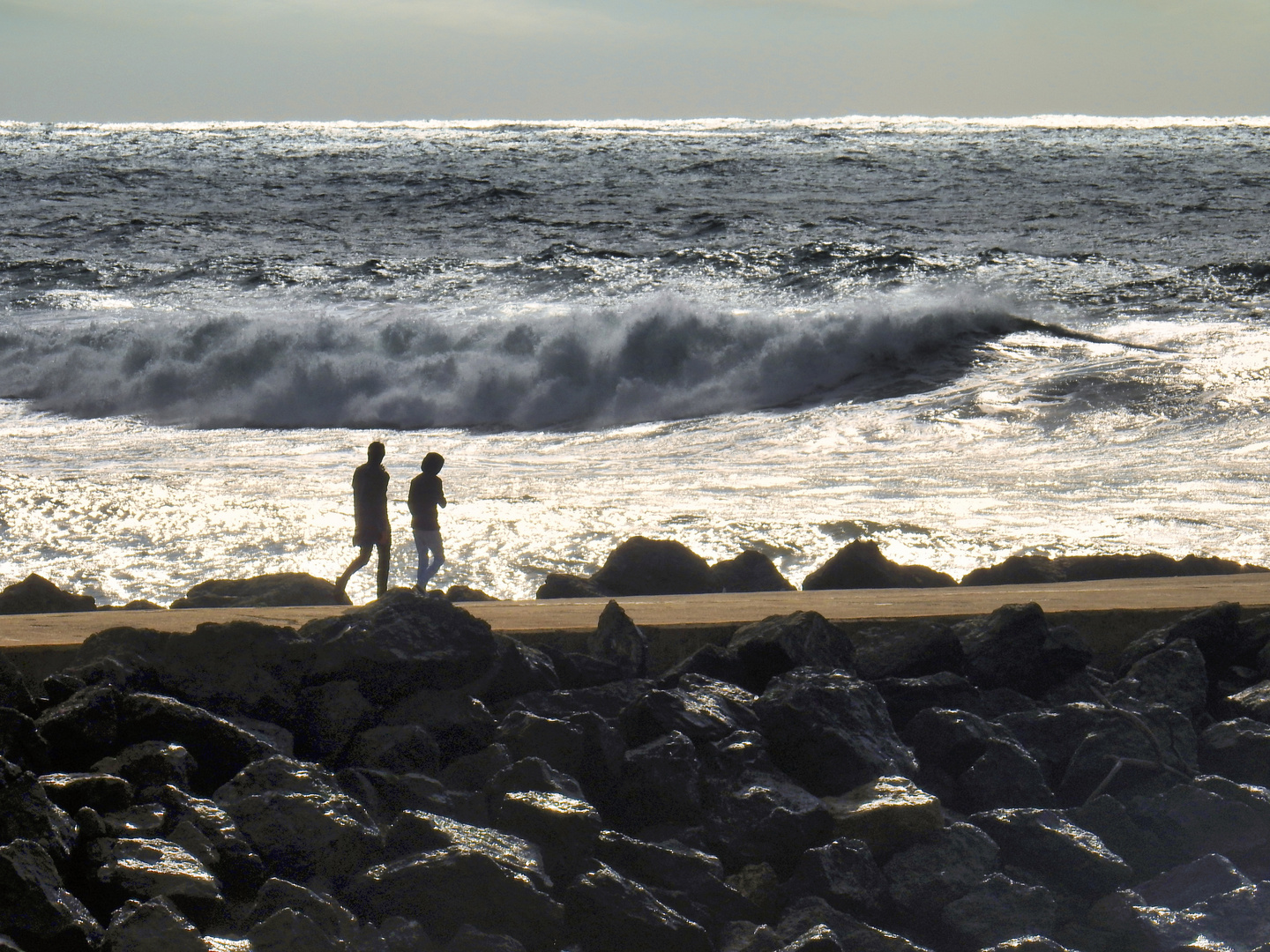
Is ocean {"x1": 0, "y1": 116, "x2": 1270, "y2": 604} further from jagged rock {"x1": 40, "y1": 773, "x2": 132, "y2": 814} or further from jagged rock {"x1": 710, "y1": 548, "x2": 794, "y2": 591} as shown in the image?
jagged rock {"x1": 40, "y1": 773, "x2": 132, "y2": 814}

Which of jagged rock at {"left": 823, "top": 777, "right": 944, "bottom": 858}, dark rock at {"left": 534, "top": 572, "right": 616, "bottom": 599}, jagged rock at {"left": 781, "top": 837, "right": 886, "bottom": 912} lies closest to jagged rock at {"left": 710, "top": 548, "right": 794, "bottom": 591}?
dark rock at {"left": 534, "top": 572, "right": 616, "bottom": 599}

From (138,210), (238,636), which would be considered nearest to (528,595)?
(238,636)

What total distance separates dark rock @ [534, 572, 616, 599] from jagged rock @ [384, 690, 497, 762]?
2.68 m

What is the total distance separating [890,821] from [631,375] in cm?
1287

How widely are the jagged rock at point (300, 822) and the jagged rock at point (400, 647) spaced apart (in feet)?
1.75

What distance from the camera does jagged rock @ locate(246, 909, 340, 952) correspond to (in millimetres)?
2119

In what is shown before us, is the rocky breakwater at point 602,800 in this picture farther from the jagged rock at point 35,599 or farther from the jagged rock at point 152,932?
the jagged rock at point 35,599

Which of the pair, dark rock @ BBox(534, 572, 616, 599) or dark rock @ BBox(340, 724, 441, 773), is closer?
dark rock @ BBox(340, 724, 441, 773)

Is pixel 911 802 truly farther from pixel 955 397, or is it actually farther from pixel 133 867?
pixel 955 397

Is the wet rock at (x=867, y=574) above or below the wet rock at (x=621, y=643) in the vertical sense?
below

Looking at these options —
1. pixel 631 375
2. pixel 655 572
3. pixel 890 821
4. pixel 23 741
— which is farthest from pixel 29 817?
pixel 631 375

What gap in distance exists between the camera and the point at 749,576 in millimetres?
6086

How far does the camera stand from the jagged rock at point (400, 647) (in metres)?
3.13

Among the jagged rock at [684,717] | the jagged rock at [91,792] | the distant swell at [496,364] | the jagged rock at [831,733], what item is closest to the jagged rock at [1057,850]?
the jagged rock at [831,733]
